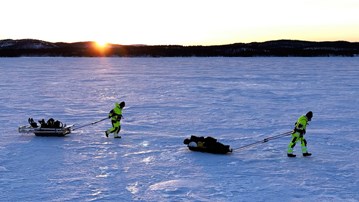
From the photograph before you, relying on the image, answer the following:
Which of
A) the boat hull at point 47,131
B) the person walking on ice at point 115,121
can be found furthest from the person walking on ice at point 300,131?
the boat hull at point 47,131

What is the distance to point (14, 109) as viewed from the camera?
1888cm

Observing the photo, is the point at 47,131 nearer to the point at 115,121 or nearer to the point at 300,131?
the point at 115,121

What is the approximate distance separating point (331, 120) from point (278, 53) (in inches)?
6271

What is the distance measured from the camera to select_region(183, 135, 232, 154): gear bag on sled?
428 inches

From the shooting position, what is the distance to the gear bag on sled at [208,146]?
428 inches

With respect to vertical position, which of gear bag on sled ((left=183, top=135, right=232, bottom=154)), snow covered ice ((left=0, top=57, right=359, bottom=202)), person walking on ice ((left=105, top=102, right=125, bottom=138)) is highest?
person walking on ice ((left=105, top=102, right=125, bottom=138))

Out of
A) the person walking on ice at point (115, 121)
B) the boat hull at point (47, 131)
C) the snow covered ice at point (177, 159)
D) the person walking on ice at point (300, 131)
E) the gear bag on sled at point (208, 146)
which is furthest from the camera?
the boat hull at point (47, 131)

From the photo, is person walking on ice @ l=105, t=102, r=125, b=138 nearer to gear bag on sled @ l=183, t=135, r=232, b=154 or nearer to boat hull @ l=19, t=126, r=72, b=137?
boat hull @ l=19, t=126, r=72, b=137

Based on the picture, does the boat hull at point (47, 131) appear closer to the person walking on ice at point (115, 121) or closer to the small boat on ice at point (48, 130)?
the small boat on ice at point (48, 130)

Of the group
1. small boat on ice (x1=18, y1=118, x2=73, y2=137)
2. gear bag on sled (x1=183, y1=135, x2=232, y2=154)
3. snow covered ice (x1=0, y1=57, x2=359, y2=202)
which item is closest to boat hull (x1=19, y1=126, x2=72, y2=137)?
small boat on ice (x1=18, y1=118, x2=73, y2=137)

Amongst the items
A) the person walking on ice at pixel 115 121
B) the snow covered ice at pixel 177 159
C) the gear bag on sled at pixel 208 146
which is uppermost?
the person walking on ice at pixel 115 121

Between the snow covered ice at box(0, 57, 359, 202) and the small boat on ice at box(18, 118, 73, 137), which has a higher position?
the small boat on ice at box(18, 118, 73, 137)

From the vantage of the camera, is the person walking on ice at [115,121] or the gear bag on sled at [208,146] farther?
the person walking on ice at [115,121]

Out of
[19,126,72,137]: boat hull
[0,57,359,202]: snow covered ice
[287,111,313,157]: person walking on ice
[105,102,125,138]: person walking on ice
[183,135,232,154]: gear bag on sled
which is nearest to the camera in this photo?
[0,57,359,202]: snow covered ice
